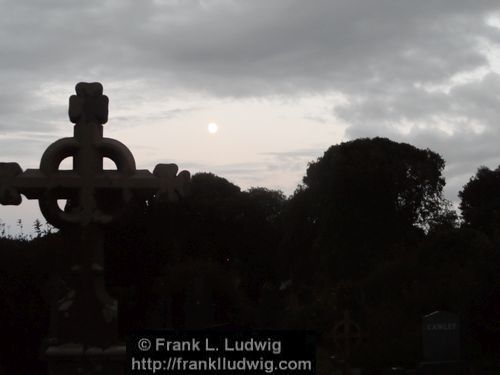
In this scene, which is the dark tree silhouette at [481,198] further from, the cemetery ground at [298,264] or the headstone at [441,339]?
the headstone at [441,339]

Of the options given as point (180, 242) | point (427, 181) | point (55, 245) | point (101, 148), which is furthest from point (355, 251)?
point (101, 148)

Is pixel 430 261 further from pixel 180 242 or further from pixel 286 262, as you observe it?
pixel 180 242

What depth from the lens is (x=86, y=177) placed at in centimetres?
949

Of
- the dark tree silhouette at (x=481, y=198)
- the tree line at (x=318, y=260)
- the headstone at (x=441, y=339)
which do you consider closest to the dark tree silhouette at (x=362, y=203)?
the tree line at (x=318, y=260)

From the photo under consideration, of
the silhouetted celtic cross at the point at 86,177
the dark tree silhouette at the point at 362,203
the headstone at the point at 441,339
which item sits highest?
the dark tree silhouette at the point at 362,203

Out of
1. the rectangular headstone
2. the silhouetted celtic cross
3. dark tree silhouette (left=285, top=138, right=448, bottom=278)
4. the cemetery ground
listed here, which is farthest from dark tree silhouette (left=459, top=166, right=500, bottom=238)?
the silhouetted celtic cross

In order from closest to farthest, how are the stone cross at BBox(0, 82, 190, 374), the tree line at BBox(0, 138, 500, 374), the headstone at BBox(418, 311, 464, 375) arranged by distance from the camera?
→ the stone cross at BBox(0, 82, 190, 374), the headstone at BBox(418, 311, 464, 375), the tree line at BBox(0, 138, 500, 374)

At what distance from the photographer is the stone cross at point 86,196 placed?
9.27 metres

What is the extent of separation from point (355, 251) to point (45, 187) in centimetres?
5309

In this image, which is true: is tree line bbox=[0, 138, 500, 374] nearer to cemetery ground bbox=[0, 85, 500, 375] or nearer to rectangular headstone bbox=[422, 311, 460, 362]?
cemetery ground bbox=[0, 85, 500, 375]

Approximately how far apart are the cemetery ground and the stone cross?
0.02 m

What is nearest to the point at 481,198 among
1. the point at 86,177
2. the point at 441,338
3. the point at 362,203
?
the point at 362,203

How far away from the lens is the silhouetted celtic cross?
9.35m

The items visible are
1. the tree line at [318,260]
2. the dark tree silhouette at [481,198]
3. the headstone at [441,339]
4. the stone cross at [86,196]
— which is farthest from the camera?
the dark tree silhouette at [481,198]
